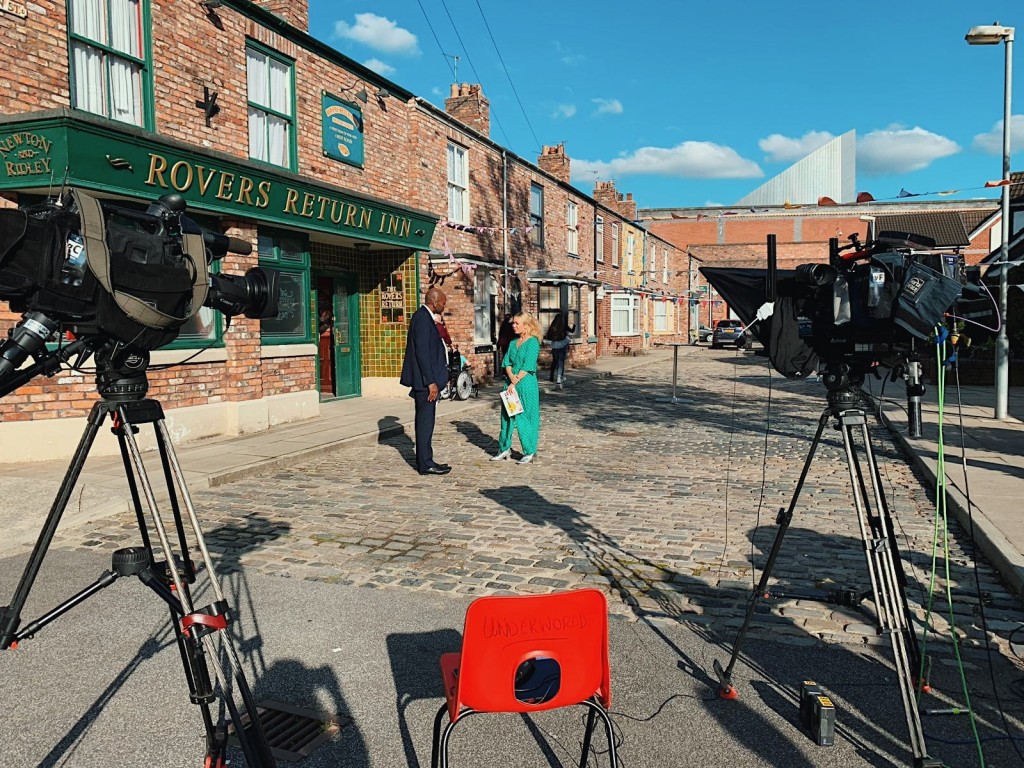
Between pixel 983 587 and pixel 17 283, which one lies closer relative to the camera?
pixel 17 283

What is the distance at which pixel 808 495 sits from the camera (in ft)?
25.4

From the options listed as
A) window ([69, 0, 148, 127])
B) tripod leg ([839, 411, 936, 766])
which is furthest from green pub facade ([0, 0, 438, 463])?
tripod leg ([839, 411, 936, 766])

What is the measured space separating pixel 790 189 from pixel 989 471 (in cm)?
4647

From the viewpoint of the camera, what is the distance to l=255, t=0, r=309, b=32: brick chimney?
12164 mm

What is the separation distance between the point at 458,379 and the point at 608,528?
939 cm

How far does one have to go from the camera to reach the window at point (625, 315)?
106 ft

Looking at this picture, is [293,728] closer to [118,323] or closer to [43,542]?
[43,542]

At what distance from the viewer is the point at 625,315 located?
110ft

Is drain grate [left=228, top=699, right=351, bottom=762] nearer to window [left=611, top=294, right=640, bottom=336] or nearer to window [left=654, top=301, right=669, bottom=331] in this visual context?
window [left=611, top=294, right=640, bottom=336]

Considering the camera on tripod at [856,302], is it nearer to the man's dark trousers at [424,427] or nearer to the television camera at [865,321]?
the television camera at [865,321]

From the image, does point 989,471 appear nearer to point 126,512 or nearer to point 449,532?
point 449,532

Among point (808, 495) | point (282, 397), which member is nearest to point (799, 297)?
point (808, 495)

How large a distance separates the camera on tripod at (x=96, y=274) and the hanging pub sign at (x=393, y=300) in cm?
1296

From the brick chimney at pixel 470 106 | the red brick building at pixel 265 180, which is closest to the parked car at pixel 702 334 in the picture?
the red brick building at pixel 265 180
